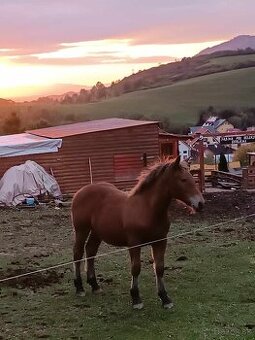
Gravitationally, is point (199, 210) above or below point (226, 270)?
above

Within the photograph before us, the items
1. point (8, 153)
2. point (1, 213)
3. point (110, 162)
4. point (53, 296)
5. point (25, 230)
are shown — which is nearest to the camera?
point (53, 296)

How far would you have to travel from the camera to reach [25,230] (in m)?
15.6

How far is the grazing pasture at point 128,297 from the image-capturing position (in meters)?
7.25

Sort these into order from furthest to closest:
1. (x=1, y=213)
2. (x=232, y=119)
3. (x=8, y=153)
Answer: (x=232, y=119)
(x=8, y=153)
(x=1, y=213)

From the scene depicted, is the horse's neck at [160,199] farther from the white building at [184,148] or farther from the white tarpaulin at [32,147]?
the white building at [184,148]

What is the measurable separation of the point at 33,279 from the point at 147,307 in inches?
93.6

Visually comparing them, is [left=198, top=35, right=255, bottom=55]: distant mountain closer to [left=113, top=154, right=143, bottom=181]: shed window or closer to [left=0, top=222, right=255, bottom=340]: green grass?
[left=113, top=154, right=143, bottom=181]: shed window

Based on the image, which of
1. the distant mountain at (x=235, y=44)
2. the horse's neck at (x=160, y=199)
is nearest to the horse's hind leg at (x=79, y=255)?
the horse's neck at (x=160, y=199)

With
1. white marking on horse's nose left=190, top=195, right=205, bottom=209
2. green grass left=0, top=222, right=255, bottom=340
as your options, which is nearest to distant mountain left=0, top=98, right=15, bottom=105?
green grass left=0, top=222, right=255, bottom=340

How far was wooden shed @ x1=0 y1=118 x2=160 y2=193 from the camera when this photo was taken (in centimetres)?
2411

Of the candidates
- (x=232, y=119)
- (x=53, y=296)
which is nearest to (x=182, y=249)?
(x=53, y=296)

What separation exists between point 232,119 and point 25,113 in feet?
97.3

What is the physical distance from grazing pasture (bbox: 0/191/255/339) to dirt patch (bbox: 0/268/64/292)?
2cm

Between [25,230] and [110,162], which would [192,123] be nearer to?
[110,162]
